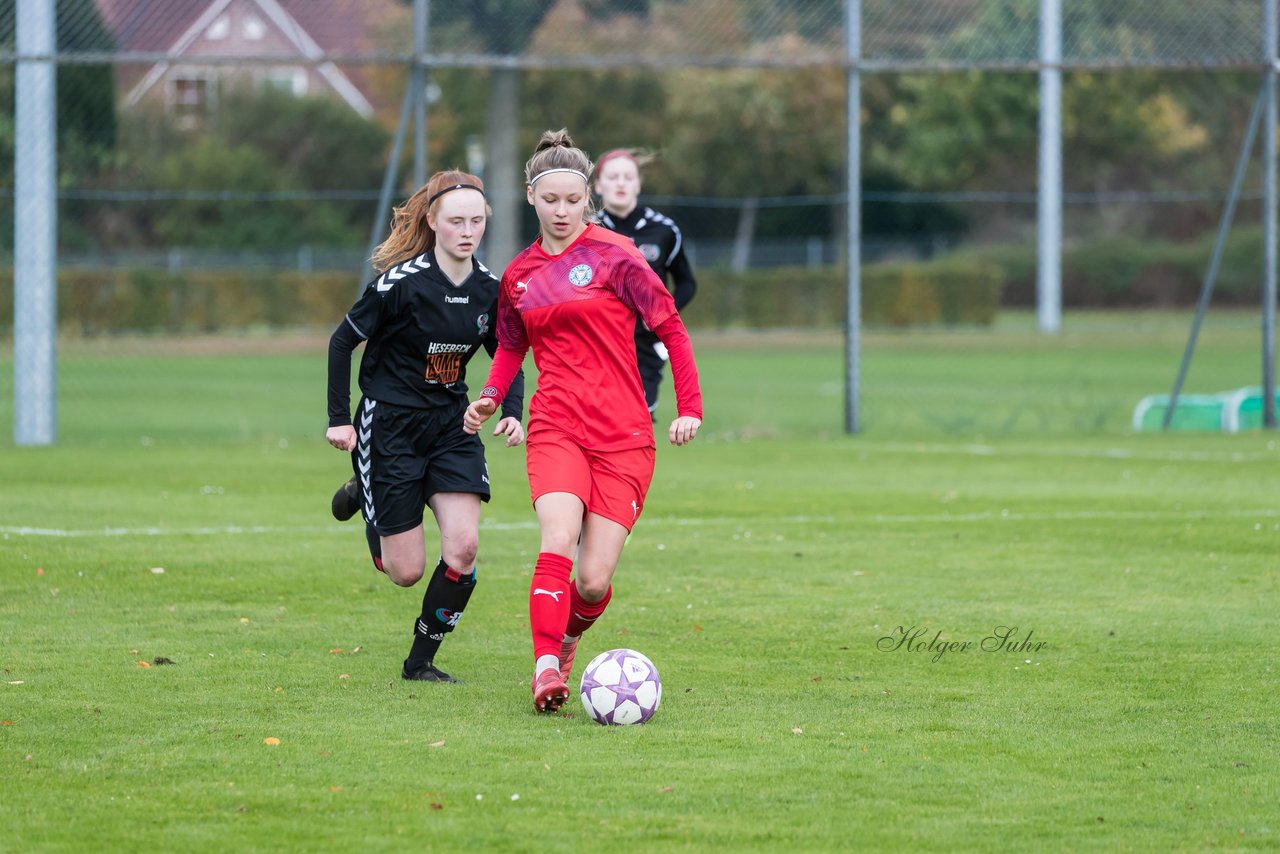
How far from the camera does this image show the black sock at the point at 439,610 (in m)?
6.40

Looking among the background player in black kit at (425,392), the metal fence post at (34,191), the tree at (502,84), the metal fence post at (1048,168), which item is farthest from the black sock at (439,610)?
the metal fence post at (1048,168)

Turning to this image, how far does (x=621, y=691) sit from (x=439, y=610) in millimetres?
1062

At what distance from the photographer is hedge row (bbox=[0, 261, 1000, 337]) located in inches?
1113

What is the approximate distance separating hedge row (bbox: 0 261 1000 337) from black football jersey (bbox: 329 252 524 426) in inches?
821

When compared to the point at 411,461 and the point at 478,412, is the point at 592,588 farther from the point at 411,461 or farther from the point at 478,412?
the point at 411,461

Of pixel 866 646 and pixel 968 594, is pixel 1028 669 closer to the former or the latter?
pixel 866 646

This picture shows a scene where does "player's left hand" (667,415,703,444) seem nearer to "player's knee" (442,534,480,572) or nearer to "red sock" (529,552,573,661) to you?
"red sock" (529,552,573,661)

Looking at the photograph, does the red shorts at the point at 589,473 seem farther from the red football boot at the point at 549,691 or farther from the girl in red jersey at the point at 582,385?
the red football boot at the point at 549,691

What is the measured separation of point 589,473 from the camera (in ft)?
19.6

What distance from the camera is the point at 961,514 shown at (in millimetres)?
10922

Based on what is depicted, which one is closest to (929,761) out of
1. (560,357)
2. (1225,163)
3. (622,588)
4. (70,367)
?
(560,357)

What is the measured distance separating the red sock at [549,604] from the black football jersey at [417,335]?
31.3 inches

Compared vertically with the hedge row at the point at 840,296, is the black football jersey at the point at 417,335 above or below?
below

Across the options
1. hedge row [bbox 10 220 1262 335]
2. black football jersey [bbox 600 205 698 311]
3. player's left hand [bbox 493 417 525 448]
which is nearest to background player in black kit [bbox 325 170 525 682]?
player's left hand [bbox 493 417 525 448]
